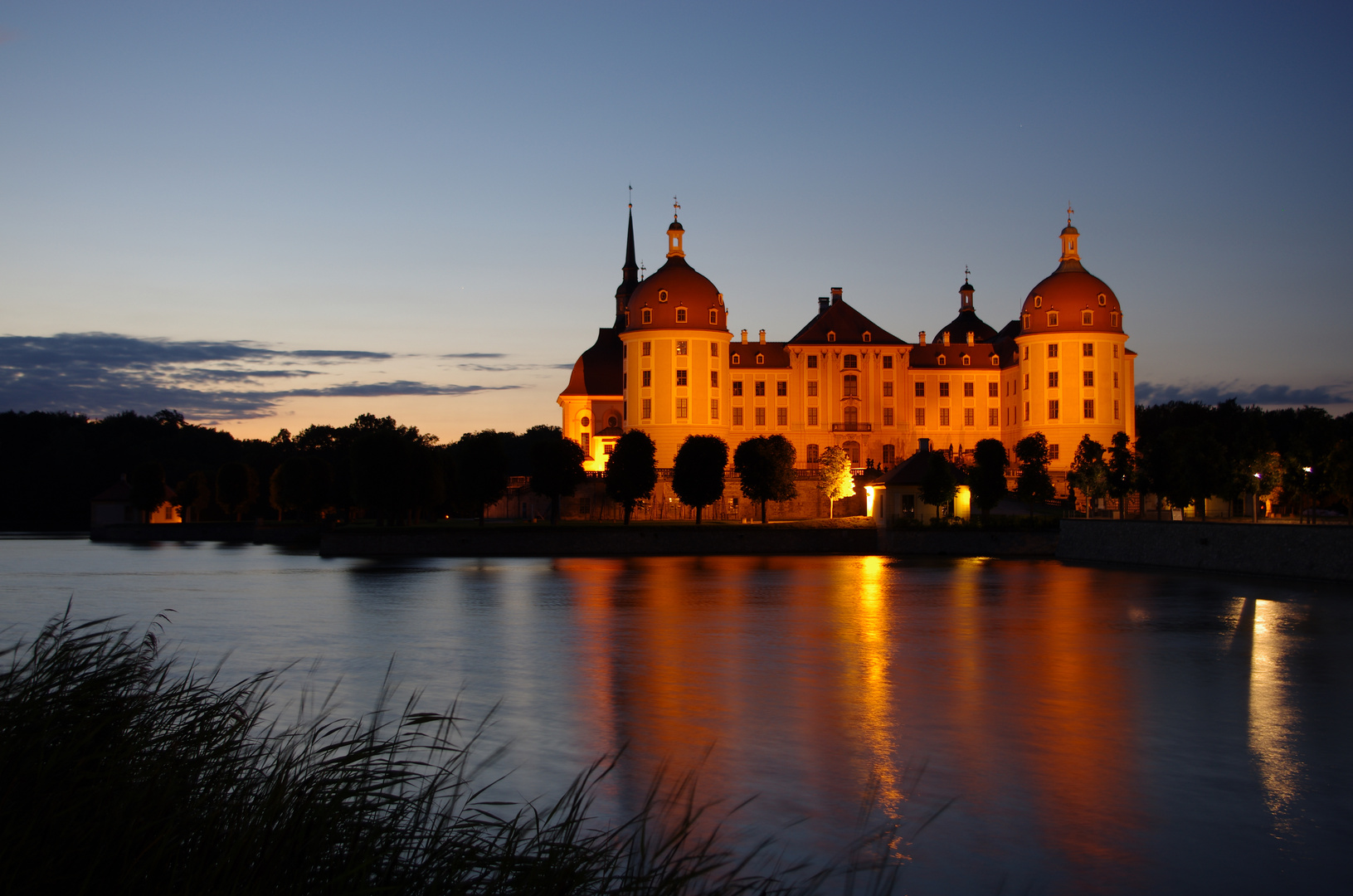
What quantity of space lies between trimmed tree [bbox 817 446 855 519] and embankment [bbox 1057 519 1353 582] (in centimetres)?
1534

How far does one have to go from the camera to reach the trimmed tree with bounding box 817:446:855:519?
215 feet

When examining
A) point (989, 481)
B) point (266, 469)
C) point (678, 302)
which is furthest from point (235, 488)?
point (989, 481)

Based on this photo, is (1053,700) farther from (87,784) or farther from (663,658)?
(87,784)

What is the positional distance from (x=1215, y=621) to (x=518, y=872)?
25.1 m

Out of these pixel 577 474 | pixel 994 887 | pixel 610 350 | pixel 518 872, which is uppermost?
pixel 610 350

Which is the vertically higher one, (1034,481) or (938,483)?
(1034,481)

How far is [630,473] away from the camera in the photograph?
6272 centimetres

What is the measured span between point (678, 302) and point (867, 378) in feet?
42.3

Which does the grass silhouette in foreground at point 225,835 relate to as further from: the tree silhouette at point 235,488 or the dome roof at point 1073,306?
the tree silhouette at point 235,488

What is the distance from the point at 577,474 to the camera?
63594 millimetres

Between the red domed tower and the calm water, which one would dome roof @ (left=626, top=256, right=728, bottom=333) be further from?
the calm water

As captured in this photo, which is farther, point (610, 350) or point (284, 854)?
point (610, 350)

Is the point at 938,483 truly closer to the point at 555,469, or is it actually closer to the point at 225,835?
the point at 555,469

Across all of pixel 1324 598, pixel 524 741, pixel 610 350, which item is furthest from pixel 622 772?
pixel 610 350
